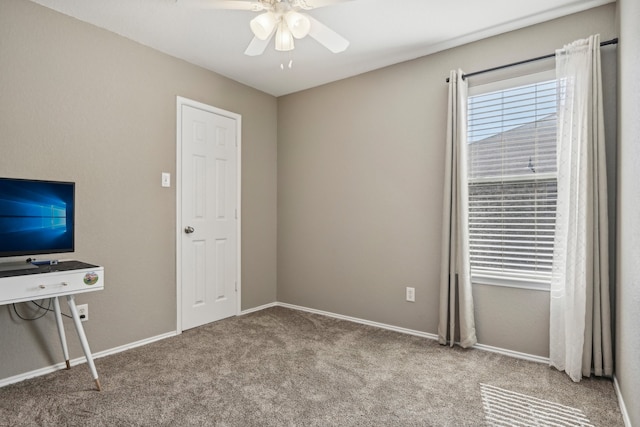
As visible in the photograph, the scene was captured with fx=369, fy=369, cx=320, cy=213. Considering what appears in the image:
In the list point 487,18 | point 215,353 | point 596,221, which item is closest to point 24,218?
point 215,353

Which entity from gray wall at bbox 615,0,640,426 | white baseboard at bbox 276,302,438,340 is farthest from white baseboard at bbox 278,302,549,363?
gray wall at bbox 615,0,640,426

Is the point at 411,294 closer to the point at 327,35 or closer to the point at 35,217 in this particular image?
the point at 327,35

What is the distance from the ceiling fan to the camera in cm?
203

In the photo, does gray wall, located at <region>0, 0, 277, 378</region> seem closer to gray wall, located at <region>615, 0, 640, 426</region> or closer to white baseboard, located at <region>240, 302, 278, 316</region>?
white baseboard, located at <region>240, 302, 278, 316</region>

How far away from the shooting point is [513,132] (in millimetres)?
2768

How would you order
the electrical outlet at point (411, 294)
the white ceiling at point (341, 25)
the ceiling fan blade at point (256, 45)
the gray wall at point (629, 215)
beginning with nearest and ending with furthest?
the gray wall at point (629, 215) → the ceiling fan blade at point (256, 45) → the white ceiling at point (341, 25) → the electrical outlet at point (411, 294)

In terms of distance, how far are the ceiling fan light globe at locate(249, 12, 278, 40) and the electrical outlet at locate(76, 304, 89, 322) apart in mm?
2193

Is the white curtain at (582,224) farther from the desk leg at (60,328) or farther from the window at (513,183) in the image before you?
the desk leg at (60,328)

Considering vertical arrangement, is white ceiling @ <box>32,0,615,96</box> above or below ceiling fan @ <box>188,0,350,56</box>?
above

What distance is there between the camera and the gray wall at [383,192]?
2742 mm

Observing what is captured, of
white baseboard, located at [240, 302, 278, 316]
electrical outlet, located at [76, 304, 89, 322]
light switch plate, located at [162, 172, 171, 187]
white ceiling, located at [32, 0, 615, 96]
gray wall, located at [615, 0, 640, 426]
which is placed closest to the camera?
gray wall, located at [615, 0, 640, 426]

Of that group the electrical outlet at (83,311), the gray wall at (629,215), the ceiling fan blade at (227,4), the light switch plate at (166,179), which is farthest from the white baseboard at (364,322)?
the ceiling fan blade at (227,4)

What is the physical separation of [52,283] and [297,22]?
197 centimetres

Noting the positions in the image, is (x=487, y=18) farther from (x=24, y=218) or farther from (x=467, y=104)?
(x=24, y=218)
